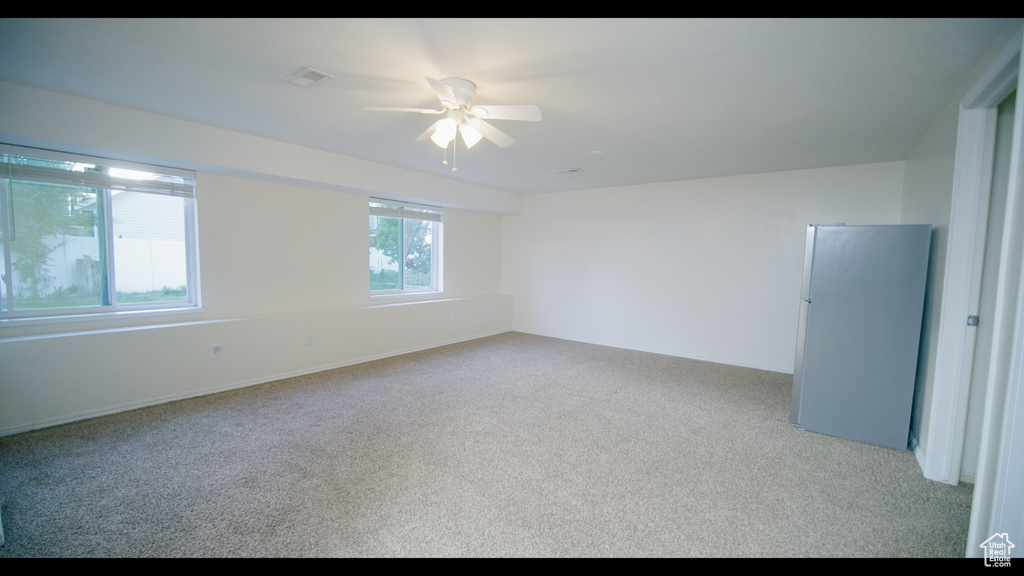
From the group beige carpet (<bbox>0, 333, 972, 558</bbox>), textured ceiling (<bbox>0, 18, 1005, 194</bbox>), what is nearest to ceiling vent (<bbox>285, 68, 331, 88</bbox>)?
textured ceiling (<bbox>0, 18, 1005, 194</bbox>)

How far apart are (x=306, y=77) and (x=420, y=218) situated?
10.9 ft

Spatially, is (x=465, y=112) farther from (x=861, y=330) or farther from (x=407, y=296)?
(x=407, y=296)

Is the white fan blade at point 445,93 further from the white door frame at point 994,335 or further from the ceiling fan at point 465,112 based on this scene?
the white door frame at point 994,335

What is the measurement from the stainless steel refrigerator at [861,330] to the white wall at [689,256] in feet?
5.71

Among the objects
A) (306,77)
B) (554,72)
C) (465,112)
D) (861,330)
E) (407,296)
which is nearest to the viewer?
(554,72)

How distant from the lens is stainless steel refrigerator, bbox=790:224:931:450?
2635 millimetres

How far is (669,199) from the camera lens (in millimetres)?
5148

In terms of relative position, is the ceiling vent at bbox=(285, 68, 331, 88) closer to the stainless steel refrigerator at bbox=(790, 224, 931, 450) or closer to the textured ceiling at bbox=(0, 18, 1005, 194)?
the textured ceiling at bbox=(0, 18, 1005, 194)

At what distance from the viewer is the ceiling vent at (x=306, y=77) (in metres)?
2.19

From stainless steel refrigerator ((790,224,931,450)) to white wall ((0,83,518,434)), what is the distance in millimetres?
4165

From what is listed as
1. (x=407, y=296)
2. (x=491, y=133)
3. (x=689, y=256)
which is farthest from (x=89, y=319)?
(x=689, y=256)

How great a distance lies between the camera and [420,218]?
5574 millimetres

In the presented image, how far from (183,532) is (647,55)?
311cm
